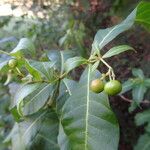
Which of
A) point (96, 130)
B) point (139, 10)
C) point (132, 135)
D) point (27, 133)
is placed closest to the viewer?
point (96, 130)

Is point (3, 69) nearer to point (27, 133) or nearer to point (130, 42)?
point (27, 133)

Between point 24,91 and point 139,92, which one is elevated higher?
point 24,91

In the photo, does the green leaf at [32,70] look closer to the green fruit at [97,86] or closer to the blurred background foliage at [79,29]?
the green fruit at [97,86]

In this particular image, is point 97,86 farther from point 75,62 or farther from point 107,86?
point 75,62

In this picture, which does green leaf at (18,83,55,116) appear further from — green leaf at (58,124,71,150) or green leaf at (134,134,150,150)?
green leaf at (134,134,150,150)

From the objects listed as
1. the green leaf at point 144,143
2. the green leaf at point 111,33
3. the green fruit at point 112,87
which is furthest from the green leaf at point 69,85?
the green leaf at point 144,143

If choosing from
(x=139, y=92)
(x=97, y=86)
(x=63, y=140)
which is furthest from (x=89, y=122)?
(x=139, y=92)

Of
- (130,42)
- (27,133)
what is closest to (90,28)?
(130,42)
